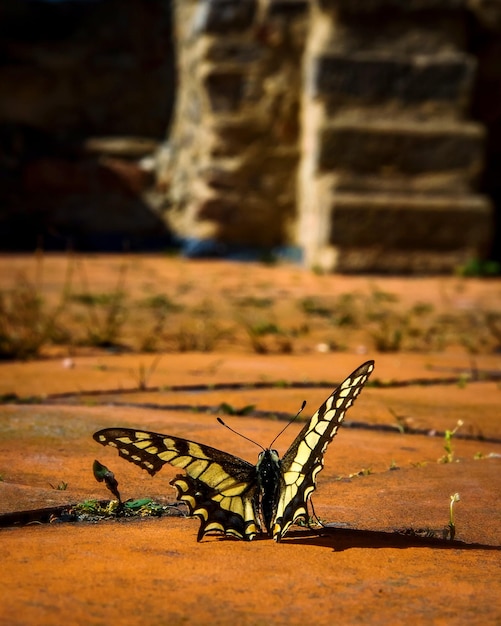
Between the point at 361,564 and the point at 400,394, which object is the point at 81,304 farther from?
the point at 361,564

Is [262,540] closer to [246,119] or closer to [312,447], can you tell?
[312,447]

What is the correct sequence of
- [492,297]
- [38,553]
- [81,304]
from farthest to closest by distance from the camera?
1. [492,297]
2. [81,304]
3. [38,553]

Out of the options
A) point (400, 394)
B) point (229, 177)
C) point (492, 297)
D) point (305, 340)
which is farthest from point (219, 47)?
point (400, 394)

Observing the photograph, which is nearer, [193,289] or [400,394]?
[400,394]

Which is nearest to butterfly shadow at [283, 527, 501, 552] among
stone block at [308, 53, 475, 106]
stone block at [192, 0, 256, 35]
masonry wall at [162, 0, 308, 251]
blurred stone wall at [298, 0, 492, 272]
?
blurred stone wall at [298, 0, 492, 272]

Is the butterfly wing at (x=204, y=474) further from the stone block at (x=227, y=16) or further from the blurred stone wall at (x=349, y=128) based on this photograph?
the stone block at (x=227, y=16)

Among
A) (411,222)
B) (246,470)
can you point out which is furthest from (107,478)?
(411,222)

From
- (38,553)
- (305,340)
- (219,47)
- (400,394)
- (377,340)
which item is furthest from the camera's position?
(219,47)
